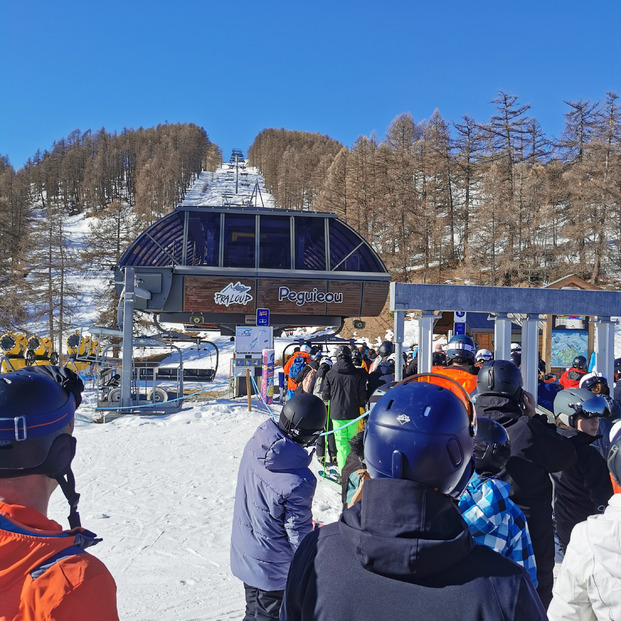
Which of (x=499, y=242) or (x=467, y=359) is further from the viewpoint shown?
(x=499, y=242)

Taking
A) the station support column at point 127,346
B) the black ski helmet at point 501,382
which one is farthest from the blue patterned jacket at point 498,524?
the station support column at point 127,346

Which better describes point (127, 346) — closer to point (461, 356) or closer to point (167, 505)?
point (167, 505)

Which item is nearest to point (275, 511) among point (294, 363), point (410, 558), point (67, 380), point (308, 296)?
point (67, 380)

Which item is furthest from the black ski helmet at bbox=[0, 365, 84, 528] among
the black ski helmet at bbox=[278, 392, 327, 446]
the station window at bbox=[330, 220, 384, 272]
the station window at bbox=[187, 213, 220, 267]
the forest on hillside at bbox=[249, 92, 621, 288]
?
the forest on hillside at bbox=[249, 92, 621, 288]

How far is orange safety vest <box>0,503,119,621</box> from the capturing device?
1.33 meters

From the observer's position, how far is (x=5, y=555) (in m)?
1.37

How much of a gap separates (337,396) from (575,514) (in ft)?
14.0

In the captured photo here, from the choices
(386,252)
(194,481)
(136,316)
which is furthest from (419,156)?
(194,481)

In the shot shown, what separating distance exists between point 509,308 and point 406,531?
778cm

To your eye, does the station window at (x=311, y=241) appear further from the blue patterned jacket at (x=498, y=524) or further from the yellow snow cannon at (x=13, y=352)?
the blue patterned jacket at (x=498, y=524)

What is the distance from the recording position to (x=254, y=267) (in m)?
17.6

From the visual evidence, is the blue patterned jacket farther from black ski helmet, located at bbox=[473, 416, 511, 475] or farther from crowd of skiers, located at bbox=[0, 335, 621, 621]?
black ski helmet, located at bbox=[473, 416, 511, 475]

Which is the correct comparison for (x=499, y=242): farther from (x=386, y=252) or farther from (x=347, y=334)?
(x=347, y=334)

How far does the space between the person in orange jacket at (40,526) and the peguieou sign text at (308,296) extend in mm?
15612
